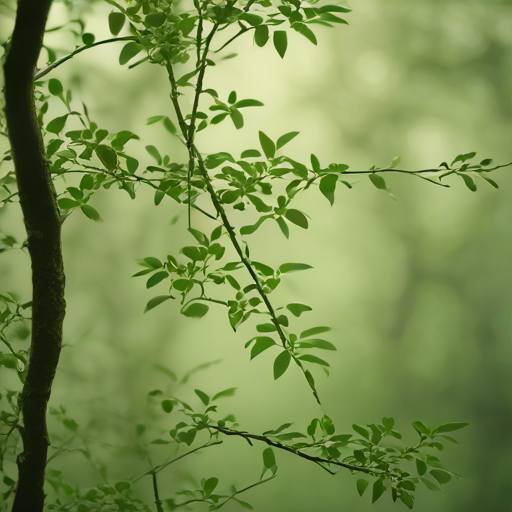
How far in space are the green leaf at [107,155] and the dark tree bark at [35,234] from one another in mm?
73

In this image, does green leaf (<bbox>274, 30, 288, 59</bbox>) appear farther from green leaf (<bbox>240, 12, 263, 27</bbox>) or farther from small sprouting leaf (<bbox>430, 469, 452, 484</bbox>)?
small sprouting leaf (<bbox>430, 469, 452, 484</bbox>)

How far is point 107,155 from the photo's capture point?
0.53 m

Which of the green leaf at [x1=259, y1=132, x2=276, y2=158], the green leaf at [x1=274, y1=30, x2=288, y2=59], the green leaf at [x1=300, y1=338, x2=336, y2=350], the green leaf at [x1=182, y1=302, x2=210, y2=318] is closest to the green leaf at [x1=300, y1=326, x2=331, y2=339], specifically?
the green leaf at [x1=300, y1=338, x2=336, y2=350]

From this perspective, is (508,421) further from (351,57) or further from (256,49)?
(256,49)

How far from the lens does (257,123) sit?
3.27ft

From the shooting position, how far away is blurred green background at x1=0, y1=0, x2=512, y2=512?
99 centimetres

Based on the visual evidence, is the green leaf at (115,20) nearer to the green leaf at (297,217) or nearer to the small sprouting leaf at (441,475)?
the green leaf at (297,217)

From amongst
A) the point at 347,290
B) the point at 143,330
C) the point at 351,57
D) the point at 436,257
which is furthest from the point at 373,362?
the point at 351,57

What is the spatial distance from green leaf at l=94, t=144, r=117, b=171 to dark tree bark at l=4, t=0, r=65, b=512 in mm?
73

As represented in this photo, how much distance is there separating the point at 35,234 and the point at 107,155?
12cm

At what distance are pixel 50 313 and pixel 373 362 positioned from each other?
72cm

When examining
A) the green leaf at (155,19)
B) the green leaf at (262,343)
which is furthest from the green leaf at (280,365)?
the green leaf at (155,19)

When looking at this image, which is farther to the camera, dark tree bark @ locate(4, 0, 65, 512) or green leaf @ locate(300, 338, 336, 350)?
green leaf @ locate(300, 338, 336, 350)

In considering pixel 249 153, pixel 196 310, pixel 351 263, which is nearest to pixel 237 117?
pixel 249 153
